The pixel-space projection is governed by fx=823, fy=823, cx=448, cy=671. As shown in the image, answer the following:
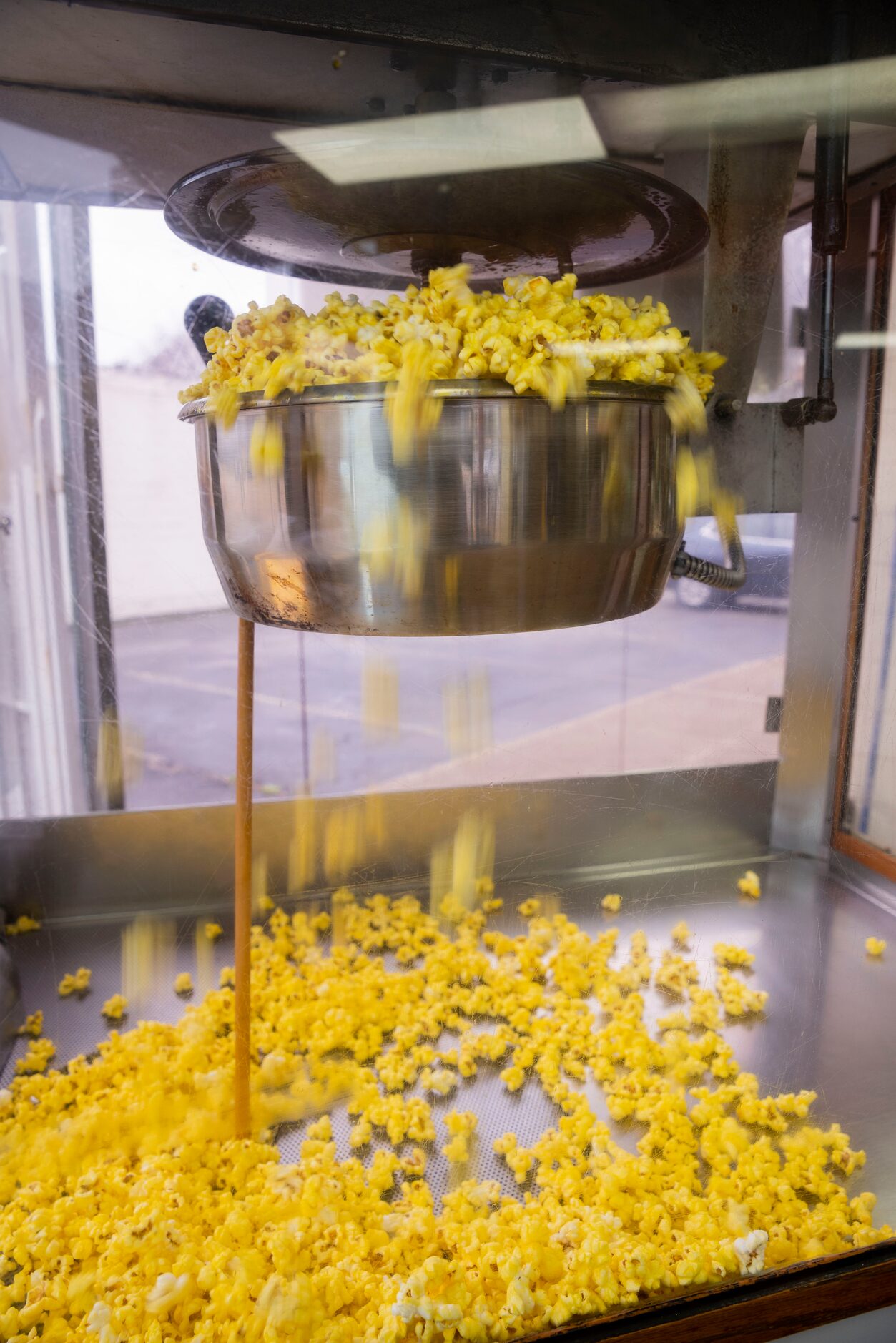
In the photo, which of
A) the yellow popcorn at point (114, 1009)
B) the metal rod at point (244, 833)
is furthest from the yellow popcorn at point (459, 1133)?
the yellow popcorn at point (114, 1009)

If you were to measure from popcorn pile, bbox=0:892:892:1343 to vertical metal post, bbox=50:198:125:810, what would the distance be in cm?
46

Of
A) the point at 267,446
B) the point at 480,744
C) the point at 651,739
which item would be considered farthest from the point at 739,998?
the point at 267,446

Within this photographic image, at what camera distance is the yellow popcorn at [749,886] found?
154 centimetres

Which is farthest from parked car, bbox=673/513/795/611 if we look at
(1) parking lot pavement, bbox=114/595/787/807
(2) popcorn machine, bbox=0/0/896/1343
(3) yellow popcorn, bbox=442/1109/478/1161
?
(3) yellow popcorn, bbox=442/1109/478/1161

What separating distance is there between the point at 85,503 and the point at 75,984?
0.81m

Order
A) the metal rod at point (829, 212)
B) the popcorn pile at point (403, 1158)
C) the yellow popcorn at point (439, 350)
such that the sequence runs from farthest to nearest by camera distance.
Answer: the metal rod at point (829, 212) < the popcorn pile at point (403, 1158) < the yellow popcorn at point (439, 350)

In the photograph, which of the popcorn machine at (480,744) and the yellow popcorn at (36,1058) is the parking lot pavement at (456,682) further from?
the yellow popcorn at (36,1058)

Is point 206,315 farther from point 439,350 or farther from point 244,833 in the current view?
point 244,833

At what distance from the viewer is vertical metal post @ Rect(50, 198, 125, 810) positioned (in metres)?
1.11

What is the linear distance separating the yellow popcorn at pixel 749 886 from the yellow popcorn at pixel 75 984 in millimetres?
1184

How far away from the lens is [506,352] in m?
0.79

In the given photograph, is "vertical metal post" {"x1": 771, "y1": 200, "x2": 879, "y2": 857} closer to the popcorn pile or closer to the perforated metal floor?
the perforated metal floor

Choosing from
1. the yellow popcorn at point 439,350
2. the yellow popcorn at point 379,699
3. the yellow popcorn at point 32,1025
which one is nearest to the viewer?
the yellow popcorn at point 439,350

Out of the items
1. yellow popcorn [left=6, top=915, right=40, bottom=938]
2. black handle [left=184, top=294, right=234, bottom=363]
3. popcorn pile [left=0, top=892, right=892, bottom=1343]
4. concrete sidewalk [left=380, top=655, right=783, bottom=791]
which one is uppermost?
black handle [left=184, top=294, right=234, bottom=363]
